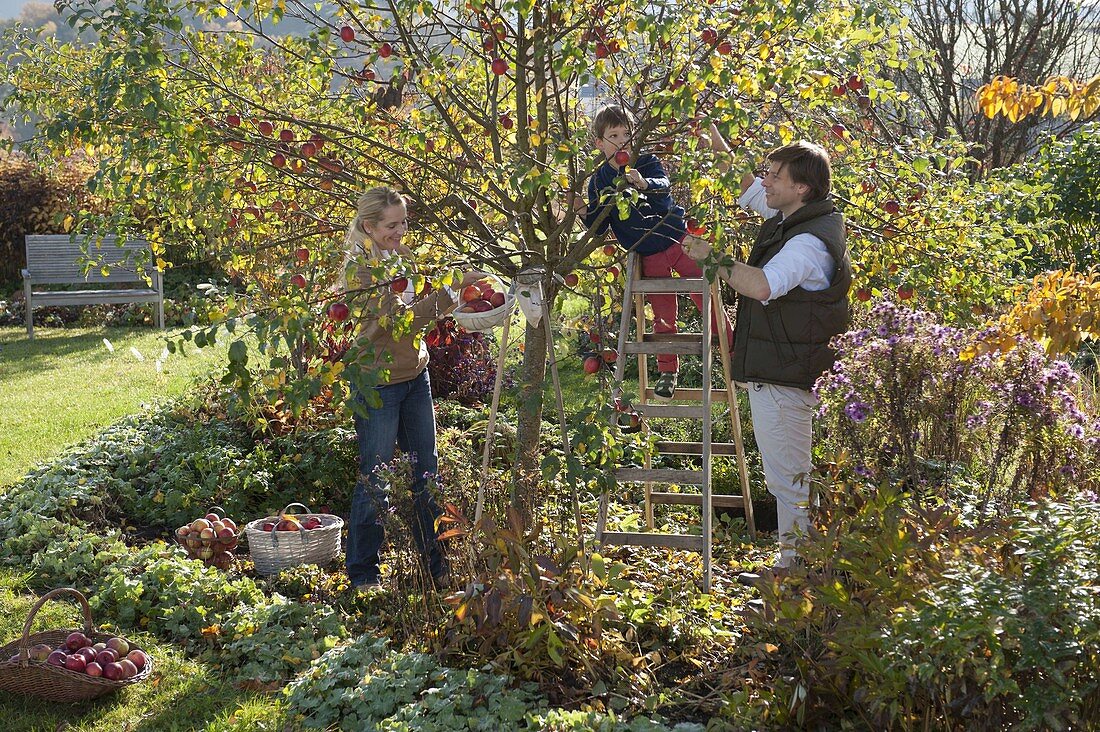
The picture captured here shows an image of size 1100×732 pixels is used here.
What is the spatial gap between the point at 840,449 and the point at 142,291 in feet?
31.2

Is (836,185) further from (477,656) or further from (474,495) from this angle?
(477,656)

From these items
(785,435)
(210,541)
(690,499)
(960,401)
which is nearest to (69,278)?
(210,541)

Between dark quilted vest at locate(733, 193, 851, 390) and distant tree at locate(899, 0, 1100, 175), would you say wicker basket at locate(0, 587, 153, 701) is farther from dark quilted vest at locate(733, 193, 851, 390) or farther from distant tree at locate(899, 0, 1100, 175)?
distant tree at locate(899, 0, 1100, 175)

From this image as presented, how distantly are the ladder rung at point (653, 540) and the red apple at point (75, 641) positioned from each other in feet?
6.17

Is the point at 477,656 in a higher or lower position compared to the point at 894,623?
lower

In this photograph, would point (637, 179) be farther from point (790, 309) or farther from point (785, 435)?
point (785, 435)

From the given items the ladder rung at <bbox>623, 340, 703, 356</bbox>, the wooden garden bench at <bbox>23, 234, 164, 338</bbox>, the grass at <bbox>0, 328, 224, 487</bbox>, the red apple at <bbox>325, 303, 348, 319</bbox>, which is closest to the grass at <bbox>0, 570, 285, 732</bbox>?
the red apple at <bbox>325, 303, 348, 319</bbox>

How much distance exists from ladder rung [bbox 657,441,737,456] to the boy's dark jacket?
2.85 ft

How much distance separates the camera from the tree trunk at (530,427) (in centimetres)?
389

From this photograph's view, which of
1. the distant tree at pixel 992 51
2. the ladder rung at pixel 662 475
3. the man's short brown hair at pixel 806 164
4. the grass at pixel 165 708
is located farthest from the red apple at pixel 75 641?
the distant tree at pixel 992 51

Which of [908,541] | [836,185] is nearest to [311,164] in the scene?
[836,185]

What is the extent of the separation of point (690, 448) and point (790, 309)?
Result: 1.01m

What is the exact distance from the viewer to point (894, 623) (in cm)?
251

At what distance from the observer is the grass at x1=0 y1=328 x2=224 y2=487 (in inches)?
267
